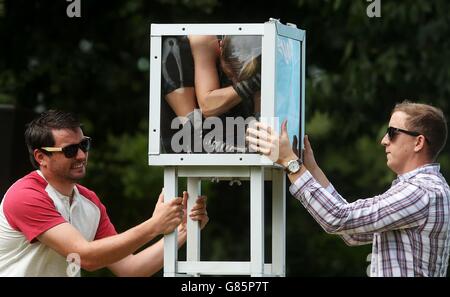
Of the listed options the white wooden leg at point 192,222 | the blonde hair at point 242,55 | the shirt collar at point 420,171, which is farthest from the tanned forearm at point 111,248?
the shirt collar at point 420,171

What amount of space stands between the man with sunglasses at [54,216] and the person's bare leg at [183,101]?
1.89 ft

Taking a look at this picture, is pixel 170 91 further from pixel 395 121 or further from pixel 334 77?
pixel 334 77

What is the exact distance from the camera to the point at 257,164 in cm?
529

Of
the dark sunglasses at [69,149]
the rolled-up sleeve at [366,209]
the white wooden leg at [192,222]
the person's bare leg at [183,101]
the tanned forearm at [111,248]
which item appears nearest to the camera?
the rolled-up sleeve at [366,209]

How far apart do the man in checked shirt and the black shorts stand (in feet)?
1.25

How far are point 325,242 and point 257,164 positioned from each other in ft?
32.3

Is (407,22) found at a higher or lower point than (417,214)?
higher

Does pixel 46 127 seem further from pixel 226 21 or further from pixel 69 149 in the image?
pixel 226 21

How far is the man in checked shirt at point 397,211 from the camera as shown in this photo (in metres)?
5.26

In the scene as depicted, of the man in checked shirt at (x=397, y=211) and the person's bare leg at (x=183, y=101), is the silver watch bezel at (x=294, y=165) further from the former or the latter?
the person's bare leg at (x=183, y=101)

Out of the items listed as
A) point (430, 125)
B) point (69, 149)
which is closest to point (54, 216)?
point (69, 149)

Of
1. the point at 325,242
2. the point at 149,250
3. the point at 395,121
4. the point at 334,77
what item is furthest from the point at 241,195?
the point at 395,121

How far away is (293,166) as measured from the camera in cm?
531
